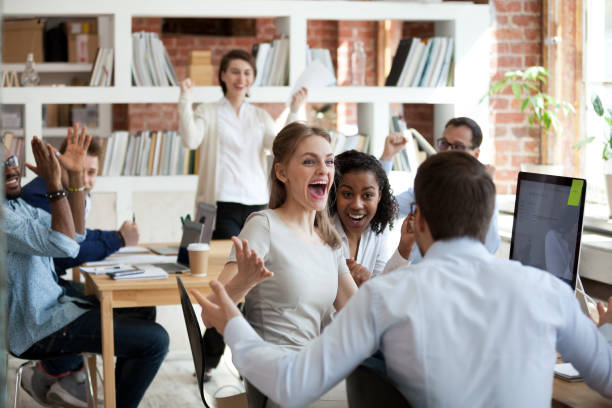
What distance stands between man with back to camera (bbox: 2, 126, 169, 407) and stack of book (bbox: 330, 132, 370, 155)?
211cm

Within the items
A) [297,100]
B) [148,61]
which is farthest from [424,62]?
[148,61]

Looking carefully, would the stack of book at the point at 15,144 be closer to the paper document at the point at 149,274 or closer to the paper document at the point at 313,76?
the paper document at the point at 313,76

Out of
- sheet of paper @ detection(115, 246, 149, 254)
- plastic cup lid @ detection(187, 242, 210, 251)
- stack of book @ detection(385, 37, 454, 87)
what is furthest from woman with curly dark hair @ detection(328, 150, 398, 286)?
stack of book @ detection(385, 37, 454, 87)

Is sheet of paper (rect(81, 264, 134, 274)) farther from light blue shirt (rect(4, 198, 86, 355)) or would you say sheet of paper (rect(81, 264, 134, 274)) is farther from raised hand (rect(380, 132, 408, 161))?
raised hand (rect(380, 132, 408, 161))

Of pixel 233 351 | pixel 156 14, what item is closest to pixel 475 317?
pixel 233 351

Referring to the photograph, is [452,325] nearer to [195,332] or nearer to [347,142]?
[195,332]

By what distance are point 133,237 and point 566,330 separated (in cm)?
233

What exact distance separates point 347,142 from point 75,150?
2.27 meters

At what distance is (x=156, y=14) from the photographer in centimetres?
451

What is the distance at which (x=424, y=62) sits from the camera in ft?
16.0

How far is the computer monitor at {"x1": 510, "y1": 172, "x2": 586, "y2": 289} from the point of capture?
6.68 ft

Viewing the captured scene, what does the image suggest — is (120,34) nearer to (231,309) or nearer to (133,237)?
(133,237)

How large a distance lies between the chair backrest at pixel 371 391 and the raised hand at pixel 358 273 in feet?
2.80

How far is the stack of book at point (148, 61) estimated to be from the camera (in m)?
4.55
